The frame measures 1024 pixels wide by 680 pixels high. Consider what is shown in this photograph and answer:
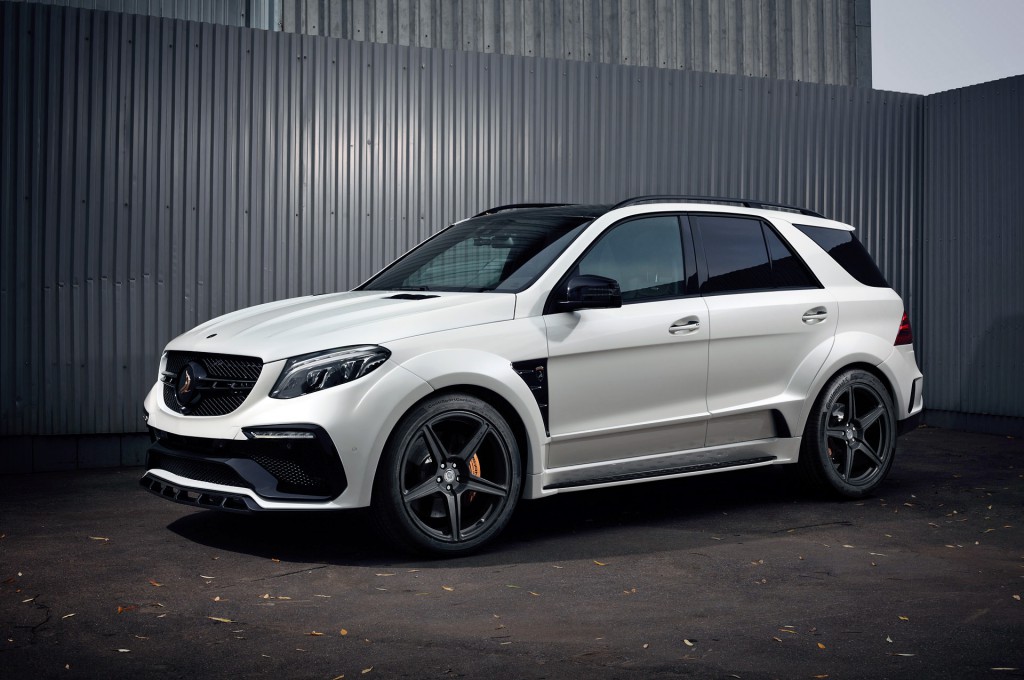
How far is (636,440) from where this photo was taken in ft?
21.3

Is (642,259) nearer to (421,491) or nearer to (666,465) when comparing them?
(666,465)

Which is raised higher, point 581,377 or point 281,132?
point 281,132

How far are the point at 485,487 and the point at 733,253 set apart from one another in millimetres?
2269

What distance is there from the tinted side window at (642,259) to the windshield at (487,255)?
0.19 m

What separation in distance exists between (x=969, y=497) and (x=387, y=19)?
839 centimetres

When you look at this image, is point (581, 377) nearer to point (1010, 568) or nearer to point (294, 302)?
point (294, 302)

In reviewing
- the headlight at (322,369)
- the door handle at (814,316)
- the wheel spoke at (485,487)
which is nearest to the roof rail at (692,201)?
the door handle at (814,316)

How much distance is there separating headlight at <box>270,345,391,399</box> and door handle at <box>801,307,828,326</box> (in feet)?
9.53

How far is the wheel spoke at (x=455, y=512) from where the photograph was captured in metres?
5.88

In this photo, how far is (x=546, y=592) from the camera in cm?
526

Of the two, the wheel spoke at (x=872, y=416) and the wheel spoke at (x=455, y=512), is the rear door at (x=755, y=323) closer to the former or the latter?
the wheel spoke at (x=872, y=416)

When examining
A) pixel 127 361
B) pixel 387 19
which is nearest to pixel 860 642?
pixel 127 361

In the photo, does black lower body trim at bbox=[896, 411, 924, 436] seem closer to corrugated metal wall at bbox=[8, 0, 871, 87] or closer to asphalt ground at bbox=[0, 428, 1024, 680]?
asphalt ground at bbox=[0, 428, 1024, 680]

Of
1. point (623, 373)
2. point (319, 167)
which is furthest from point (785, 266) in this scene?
point (319, 167)
